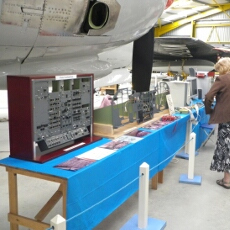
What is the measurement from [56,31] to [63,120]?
819mm

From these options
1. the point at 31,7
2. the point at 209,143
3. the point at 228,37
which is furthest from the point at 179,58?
the point at 228,37

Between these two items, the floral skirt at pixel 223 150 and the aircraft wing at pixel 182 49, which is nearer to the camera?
the floral skirt at pixel 223 150

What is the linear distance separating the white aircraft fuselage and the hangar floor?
3.79ft

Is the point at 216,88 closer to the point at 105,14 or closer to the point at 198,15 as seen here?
the point at 105,14

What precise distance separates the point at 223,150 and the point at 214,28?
17776 millimetres

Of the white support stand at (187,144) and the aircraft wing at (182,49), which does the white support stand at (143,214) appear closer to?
the white support stand at (187,144)

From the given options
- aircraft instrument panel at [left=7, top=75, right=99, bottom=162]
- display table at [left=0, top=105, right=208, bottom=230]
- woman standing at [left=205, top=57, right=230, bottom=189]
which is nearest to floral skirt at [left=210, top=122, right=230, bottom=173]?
woman standing at [left=205, top=57, right=230, bottom=189]

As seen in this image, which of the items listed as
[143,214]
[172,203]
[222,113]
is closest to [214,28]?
[222,113]

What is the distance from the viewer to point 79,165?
1.91m

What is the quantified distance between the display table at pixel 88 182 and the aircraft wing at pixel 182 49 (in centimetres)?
569

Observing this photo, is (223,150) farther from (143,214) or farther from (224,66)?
(143,214)

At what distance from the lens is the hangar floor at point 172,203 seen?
2.64 m

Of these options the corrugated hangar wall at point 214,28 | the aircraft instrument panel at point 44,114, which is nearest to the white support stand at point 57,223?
the aircraft instrument panel at point 44,114

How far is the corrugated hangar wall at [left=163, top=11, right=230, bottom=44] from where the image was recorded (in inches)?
754
